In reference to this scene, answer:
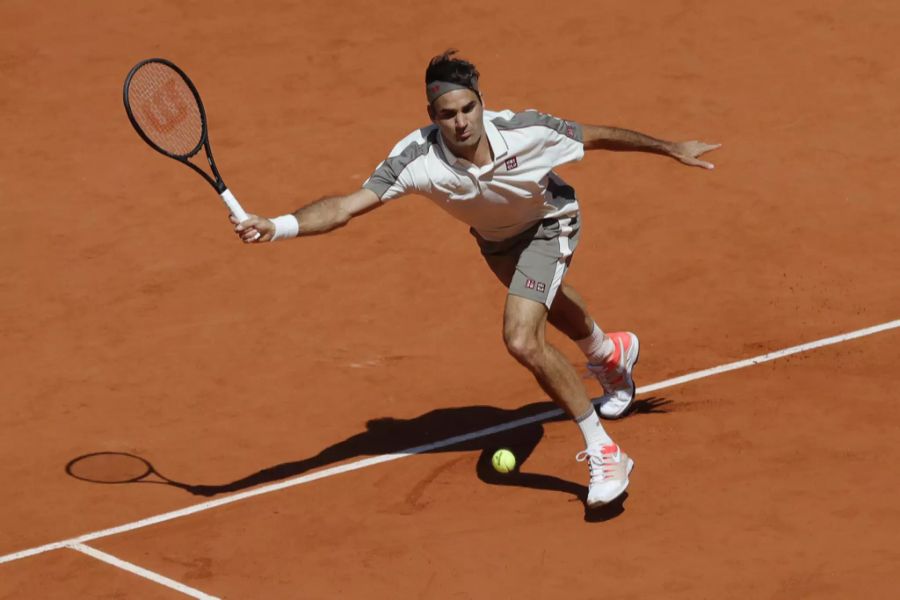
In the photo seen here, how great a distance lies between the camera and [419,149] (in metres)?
9.34

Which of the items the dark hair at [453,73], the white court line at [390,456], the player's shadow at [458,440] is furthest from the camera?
the player's shadow at [458,440]

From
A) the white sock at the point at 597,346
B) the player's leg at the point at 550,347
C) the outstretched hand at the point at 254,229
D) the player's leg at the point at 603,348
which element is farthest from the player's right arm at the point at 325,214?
the white sock at the point at 597,346

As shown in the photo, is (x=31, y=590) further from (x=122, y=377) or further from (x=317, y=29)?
(x=317, y=29)

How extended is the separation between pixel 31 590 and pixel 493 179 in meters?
3.51

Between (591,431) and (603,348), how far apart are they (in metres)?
1.00

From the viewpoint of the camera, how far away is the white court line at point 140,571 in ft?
30.1

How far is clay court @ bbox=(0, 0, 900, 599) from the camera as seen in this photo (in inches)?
368

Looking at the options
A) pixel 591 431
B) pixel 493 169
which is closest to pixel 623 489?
pixel 591 431

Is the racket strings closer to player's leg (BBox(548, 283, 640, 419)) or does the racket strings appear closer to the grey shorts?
the grey shorts

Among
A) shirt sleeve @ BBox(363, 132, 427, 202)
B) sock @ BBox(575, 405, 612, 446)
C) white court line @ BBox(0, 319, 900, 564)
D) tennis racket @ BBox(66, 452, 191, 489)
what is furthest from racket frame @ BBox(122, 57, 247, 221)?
sock @ BBox(575, 405, 612, 446)

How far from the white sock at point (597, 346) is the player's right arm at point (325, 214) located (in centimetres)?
183

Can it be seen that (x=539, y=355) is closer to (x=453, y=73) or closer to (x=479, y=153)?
(x=479, y=153)

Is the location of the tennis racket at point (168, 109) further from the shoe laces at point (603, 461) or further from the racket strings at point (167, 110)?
the shoe laces at point (603, 461)

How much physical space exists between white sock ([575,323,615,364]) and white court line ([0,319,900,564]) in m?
0.57
